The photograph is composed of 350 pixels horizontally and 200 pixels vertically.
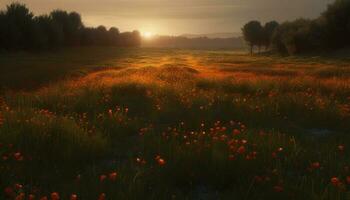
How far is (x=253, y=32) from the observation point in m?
105

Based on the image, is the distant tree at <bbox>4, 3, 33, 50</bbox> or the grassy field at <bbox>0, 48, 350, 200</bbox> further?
the distant tree at <bbox>4, 3, 33, 50</bbox>

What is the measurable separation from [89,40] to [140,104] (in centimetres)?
7477

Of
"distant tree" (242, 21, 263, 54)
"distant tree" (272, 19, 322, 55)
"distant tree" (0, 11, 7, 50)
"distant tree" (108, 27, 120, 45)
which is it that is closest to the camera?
"distant tree" (0, 11, 7, 50)

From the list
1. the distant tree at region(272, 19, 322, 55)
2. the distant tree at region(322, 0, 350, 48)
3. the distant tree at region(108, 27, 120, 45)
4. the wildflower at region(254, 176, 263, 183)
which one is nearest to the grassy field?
the wildflower at region(254, 176, 263, 183)

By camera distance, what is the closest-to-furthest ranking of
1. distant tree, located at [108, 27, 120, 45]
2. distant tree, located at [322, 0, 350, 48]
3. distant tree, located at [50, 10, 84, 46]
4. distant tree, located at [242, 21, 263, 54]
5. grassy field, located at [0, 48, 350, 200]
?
grassy field, located at [0, 48, 350, 200] < distant tree, located at [322, 0, 350, 48] < distant tree, located at [50, 10, 84, 46] < distant tree, located at [108, 27, 120, 45] < distant tree, located at [242, 21, 263, 54]

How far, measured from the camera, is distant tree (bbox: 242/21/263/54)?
105125mm

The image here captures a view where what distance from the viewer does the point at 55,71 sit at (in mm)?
31531

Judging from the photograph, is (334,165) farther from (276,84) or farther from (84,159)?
(276,84)

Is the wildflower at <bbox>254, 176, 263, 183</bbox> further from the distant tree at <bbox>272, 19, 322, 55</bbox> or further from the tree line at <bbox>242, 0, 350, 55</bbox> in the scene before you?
the distant tree at <bbox>272, 19, 322, 55</bbox>

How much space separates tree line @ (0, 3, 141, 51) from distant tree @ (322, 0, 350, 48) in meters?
40.9

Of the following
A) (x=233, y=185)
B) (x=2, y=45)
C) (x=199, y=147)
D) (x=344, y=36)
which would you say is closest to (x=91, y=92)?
(x=199, y=147)

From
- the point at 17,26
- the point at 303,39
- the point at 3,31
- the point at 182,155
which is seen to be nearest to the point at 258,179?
the point at 182,155

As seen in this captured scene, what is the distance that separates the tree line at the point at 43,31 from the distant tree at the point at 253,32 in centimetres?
3524

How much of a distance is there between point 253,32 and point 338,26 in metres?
44.7
